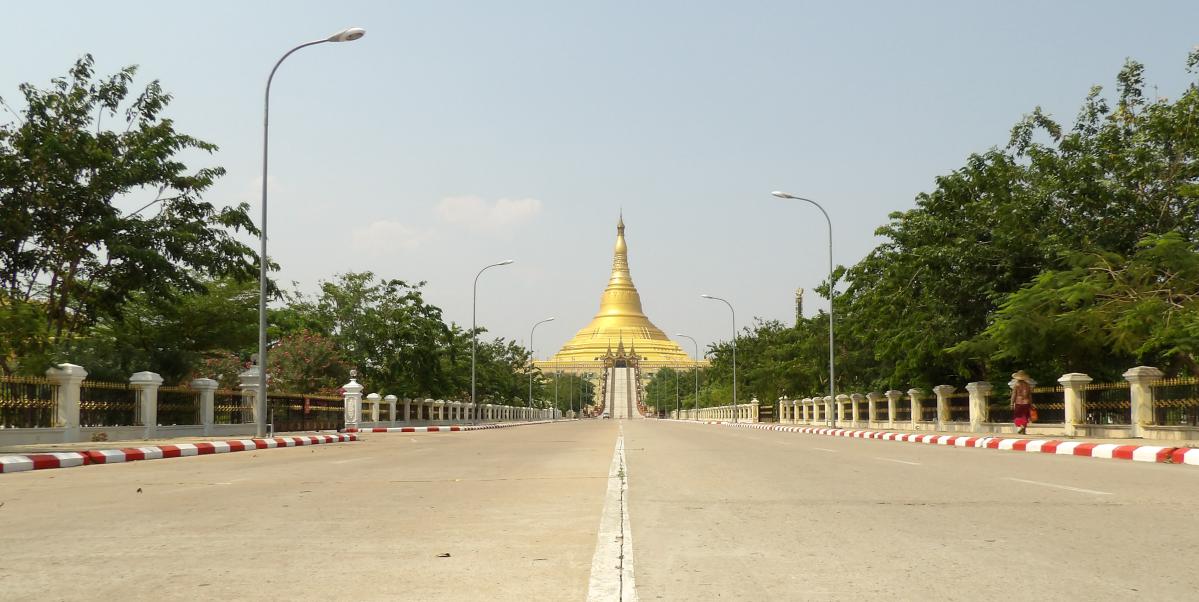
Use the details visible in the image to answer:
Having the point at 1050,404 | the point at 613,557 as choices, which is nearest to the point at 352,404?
the point at 1050,404

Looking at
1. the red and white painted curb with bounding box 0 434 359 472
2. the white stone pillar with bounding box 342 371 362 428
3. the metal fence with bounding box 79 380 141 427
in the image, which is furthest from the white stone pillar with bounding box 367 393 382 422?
the metal fence with bounding box 79 380 141 427

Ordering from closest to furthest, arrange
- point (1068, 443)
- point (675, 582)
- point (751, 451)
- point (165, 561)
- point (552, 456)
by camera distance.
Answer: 1. point (675, 582)
2. point (165, 561)
3. point (552, 456)
4. point (751, 451)
5. point (1068, 443)

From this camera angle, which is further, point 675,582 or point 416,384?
point 416,384

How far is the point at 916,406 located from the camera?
3797cm

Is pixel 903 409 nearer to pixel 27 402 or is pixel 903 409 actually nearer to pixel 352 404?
pixel 352 404

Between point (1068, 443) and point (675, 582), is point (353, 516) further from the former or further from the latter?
point (1068, 443)

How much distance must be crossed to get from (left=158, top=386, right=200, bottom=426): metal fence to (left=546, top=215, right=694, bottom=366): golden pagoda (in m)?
142

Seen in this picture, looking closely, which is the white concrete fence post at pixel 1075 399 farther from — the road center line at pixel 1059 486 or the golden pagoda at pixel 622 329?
the golden pagoda at pixel 622 329

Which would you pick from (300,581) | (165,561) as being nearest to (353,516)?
(165,561)

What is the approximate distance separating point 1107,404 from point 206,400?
23004 mm

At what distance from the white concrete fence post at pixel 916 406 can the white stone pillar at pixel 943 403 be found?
188 centimetres

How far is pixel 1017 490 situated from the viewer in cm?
1034

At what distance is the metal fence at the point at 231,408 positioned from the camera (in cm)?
3103

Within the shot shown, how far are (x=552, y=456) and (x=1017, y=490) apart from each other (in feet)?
31.0
